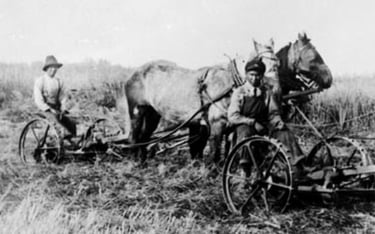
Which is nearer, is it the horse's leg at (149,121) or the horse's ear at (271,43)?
the horse's ear at (271,43)

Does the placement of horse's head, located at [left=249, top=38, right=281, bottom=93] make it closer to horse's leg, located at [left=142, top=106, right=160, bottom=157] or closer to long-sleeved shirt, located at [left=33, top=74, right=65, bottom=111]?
horse's leg, located at [left=142, top=106, right=160, bottom=157]

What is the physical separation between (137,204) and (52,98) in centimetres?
362

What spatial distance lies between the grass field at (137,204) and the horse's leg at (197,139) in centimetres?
23

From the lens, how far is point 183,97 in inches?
346

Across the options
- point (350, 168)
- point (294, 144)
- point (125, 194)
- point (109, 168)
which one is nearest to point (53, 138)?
point (109, 168)

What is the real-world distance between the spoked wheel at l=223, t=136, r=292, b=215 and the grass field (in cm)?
16

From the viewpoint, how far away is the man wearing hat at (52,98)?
9.00 m

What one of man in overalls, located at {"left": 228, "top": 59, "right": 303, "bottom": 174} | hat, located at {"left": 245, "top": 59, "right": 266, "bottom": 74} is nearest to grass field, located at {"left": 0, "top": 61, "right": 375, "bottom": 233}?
man in overalls, located at {"left": 228, "top": 59, "right": 303, "bottom": 174}

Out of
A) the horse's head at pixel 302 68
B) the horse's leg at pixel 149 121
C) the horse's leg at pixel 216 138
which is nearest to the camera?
the horse's leg at pixel 216 138

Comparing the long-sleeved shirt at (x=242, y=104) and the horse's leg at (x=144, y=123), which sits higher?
the long-sleeved shirt at (x=242, y=104)

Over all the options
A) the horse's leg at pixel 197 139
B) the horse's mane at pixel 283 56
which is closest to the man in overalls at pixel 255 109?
the horse's leg at pixel 197 139

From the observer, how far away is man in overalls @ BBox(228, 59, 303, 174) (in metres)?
6.52

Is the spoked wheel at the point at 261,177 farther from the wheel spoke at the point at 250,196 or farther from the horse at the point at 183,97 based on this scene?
the horse at the point at 183,97

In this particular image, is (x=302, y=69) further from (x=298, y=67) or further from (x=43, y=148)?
(x=43, y=148)
